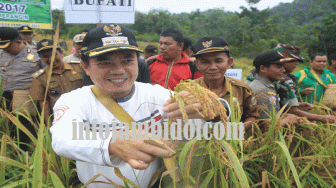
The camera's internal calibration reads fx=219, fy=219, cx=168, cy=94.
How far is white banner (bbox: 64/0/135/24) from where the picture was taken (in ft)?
10.6

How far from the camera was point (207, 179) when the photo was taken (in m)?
1.11

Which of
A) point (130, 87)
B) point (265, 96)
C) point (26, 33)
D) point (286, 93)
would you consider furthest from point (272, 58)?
point (26, 33)

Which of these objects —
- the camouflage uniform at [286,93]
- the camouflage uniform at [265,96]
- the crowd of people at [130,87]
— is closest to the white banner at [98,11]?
the crowd of people at [130,87]

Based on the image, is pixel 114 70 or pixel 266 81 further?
pixel 266 81

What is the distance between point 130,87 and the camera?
4.56ft

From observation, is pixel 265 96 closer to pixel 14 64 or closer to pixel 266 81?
pixel 266 81

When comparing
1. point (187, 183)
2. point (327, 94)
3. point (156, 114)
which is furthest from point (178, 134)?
point (327, 94)

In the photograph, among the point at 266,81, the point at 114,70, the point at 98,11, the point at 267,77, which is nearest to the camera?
the point at 114,70

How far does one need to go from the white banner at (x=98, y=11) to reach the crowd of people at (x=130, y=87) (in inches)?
22.8

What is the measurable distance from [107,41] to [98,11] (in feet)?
7.79

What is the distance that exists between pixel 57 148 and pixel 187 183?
63 cm

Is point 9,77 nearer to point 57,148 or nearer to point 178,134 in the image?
point 57,148

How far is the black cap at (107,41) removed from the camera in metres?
1.24

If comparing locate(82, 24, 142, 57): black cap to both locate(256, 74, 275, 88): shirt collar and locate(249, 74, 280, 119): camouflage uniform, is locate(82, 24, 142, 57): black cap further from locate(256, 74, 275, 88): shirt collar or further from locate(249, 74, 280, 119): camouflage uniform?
locate(256, 74, 275, 88): shirt collar
